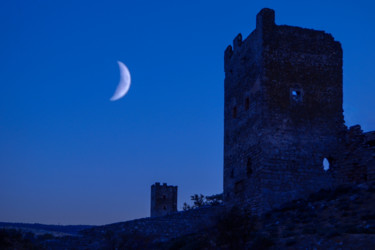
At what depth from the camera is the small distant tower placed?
48719mm

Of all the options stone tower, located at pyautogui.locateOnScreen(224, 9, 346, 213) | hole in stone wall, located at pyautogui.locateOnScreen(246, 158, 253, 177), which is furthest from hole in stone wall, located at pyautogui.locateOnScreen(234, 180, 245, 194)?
hole in stone wall, located at pyautogui.locateOnScreen(246, 158, 253, 177)

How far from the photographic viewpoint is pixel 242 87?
21.5 m

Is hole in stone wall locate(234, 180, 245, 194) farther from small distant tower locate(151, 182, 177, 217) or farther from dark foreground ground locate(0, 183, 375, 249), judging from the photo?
small distant tower locate(151, 182, 177, 217)

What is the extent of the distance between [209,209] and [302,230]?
10.4 meters

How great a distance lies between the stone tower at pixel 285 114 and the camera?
19047 millimetres

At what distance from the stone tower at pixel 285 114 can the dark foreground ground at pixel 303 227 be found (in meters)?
1.04

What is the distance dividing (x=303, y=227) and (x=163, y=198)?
35.1 meters

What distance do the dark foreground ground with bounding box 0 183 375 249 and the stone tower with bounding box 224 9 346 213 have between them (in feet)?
3.41

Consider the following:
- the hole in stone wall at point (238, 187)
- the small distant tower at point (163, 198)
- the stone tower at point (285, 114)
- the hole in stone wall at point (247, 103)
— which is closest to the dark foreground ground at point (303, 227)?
the stone tower at point (285, 114)

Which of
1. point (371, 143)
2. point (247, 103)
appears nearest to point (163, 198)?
point (247, 103)

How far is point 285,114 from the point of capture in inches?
771

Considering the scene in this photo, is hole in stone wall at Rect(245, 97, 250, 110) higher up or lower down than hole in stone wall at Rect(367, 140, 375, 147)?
higher up

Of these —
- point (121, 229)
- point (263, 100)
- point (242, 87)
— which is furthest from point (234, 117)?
point (121, 229)

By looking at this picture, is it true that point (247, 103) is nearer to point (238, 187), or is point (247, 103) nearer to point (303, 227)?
point (238, 187)
